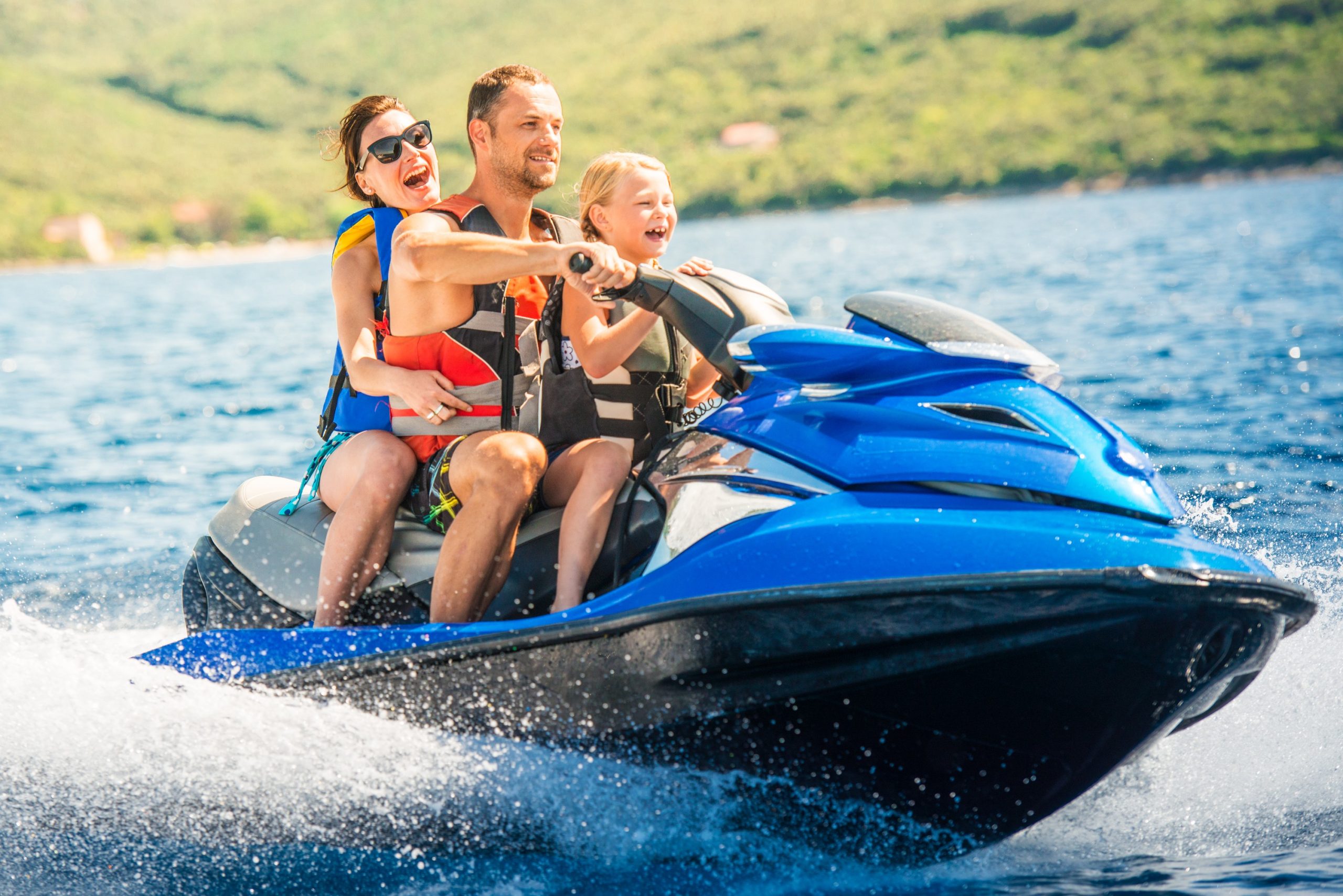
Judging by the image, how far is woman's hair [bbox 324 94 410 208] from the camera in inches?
140

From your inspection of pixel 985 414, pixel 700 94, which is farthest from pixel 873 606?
pixel 700 94

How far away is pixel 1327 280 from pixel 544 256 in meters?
15.7

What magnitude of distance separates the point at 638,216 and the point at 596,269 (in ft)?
1.36

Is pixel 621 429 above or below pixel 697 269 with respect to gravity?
below

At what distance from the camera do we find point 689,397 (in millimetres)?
3324

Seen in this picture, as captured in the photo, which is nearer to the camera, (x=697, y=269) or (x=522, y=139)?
(x=697, y=269)

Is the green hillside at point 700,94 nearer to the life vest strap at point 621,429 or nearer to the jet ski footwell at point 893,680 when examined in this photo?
the life vest strap at point 621,429

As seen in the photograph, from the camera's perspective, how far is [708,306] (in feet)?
8.70

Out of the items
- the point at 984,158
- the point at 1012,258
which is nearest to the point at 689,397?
the point at 1012,258

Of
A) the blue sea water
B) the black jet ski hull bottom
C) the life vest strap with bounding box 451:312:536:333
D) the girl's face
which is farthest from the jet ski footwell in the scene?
the girl's face

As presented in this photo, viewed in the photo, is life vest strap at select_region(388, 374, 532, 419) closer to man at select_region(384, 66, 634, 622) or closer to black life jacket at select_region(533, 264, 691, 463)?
man at select_region(384, 66, 634, 622)

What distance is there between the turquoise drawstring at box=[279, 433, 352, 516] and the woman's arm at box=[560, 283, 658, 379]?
2.58ft

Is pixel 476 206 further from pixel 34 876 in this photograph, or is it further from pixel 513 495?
pixel 34 876

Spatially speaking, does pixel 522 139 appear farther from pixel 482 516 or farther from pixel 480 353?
pixel 482 516
